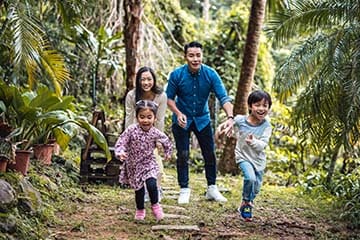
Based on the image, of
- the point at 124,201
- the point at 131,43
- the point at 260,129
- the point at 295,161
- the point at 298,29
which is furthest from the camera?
the point at 295,161

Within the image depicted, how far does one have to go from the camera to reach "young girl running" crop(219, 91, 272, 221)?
187 inches

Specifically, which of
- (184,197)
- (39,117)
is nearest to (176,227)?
(184,197)

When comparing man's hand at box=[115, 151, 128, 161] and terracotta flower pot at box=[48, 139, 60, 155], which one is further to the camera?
terracotta flower pot at box=[48, 139, 60, 155]

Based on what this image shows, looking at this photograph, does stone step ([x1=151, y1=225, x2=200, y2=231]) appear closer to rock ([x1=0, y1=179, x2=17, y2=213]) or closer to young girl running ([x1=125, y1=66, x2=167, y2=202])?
young girl running ([x1=125, y1=66, x2=167, y2=202])

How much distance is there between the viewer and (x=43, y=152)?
20.3 ft

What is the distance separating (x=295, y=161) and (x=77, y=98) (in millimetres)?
4391

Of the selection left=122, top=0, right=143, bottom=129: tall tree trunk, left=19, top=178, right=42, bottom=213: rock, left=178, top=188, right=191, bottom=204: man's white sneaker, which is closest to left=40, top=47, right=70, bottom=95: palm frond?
left=122, top=0, right=143, bottom=129: tall tree trunk

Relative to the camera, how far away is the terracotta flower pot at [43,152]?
6.16m

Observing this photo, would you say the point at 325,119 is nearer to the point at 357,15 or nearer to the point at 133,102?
the point at 357,15

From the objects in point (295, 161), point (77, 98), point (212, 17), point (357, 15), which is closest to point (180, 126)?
point (357, 15)

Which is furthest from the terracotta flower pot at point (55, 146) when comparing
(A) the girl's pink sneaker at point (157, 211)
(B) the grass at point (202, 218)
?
(A) the girl's pink sneaker at point (157, 211)

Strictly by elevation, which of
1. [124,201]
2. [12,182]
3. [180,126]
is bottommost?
[124,201]

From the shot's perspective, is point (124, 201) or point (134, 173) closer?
point (134, 173)

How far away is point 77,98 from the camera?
10656 millimetres
